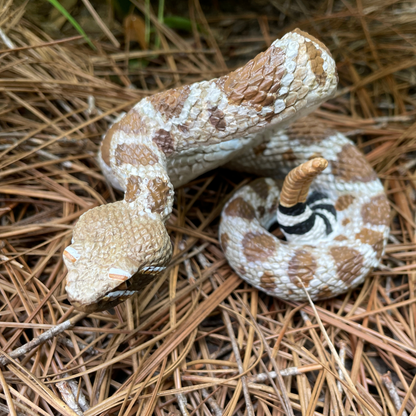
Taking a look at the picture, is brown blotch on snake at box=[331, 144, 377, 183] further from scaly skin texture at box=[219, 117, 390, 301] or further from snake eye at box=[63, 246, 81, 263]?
snake eye at box=[63, 246, 81, 263]

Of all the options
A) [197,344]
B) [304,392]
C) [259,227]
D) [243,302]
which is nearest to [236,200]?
[259,227]

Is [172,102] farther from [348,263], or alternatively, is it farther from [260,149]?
[348,263]

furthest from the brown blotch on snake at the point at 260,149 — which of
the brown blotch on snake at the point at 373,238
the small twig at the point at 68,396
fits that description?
the small twig at the point at 68,396

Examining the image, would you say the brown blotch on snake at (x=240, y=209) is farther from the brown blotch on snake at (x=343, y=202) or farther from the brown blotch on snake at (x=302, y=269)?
the brown blotch on snake at (x=343, y=202)

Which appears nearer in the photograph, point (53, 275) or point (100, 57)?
point (53, 275)

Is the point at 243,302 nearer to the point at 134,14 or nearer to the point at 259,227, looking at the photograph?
the point at 259,227

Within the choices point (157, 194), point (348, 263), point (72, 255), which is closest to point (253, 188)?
point (348, 263)

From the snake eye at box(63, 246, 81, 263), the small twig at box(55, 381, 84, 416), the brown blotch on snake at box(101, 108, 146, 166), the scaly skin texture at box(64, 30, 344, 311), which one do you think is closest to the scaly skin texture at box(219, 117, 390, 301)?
the scaly skin texture at box(64, 30, 344, 311)
